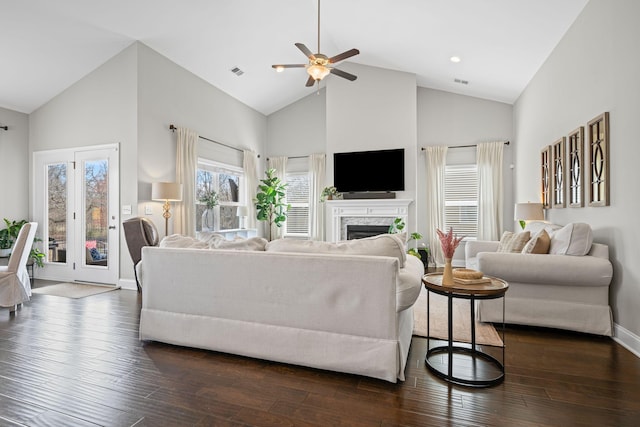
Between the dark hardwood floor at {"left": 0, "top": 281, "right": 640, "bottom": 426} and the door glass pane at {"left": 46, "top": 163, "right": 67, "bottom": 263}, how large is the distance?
10.5ft

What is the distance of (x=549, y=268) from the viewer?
294cm

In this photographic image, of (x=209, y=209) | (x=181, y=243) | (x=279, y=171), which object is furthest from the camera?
(x=279, y=171)

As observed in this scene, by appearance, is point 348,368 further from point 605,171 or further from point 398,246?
point 605,171

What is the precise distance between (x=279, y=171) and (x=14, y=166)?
15.9ft

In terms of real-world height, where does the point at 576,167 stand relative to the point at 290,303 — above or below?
above

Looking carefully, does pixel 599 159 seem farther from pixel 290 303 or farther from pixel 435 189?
pixel 435 189

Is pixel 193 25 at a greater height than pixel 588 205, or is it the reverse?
pixel 193 25

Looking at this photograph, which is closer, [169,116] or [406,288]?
[406,288]

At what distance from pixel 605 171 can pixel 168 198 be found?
511 cm

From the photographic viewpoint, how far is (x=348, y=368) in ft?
7.09

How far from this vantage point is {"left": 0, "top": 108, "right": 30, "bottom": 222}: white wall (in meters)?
5.34

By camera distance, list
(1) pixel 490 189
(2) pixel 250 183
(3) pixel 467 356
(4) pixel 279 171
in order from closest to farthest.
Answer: (3) pixel 467 356, (1) pixel 490 189, (2) pixel 250 183, (4) pixel 279 171

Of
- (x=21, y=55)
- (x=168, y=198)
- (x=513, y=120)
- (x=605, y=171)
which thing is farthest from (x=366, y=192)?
(x=21, y=55)

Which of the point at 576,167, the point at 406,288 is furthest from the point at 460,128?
the point at 406,288
